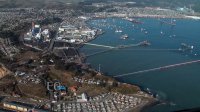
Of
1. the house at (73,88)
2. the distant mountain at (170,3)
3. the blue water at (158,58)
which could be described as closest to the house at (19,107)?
the house at (73,88)

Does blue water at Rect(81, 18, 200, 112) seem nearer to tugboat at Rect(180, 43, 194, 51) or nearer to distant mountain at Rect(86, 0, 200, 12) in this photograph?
tugboat at Rect(180, 43, 194, 51)

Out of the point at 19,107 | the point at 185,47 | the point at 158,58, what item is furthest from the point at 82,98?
the point at 185,47

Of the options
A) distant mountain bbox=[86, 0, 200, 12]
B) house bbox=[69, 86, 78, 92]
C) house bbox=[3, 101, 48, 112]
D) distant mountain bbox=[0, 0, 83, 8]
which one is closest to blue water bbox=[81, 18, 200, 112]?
house bbox=[69, 86, 78, 92]

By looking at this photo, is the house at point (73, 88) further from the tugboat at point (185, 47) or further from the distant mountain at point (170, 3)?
the distant mountain at point (170, 3)

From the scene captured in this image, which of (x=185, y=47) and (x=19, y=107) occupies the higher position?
(x=19, y=107)

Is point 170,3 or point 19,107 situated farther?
point 170,3

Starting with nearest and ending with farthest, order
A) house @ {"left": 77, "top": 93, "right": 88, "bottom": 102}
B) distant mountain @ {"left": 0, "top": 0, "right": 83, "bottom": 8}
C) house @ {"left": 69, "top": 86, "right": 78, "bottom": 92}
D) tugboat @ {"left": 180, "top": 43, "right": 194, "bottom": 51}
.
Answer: house @ {"left": 77, "top": 93, "right": 88, "bottom": 102} → house @ {"left": 69, "top": 86, "right": 78, "bottom": 92} → tugboat @ {"left": 180, "top": 43, "right": 194, "bottom": 51} → distant mountain @ {"left": 0, "top": 0, "right": 83, "bottom": 8}

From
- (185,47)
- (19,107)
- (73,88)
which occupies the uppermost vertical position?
(19,107)

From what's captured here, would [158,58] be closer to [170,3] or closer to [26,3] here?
[26,3]
